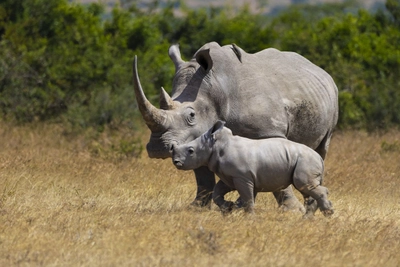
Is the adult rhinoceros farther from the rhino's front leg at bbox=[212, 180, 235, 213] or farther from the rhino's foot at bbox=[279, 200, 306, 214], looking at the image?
the rhino's front leg at bbox=[212, 180, 235, 213]

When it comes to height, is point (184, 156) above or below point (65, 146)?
above

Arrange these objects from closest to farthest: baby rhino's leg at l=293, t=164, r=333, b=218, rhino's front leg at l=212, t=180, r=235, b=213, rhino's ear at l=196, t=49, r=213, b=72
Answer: baby rhino's leg at l=293, t=164, r=333, b=218 < rhino's front leg at l=212, t=180, r=235, b=213 < rhino's ear at l=196, t=49, r=213, b=72

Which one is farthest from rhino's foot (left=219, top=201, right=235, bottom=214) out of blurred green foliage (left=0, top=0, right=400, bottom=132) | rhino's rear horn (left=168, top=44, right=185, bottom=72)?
blurred green foliage (left=0, top=0, right=400, bottom=132)

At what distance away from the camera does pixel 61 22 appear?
22.3 meters

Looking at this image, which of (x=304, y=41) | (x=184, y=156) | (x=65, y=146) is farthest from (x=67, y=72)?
(x=184, y=156)

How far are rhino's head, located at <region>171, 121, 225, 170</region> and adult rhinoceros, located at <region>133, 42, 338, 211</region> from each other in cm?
37

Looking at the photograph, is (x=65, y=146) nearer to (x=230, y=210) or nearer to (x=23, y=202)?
(x=23, y=202)

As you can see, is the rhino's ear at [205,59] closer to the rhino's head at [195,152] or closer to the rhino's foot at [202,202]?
the rhino's head at [195,152]

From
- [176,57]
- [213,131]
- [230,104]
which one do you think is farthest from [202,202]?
[176,57]

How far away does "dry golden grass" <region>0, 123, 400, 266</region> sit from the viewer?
301 inches

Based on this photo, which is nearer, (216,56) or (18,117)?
(216,56)

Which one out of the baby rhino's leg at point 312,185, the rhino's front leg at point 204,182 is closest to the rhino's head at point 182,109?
the rhino's front leg at point 204,182

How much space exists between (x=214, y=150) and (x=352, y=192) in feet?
10.4

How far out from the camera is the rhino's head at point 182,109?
995 cm
